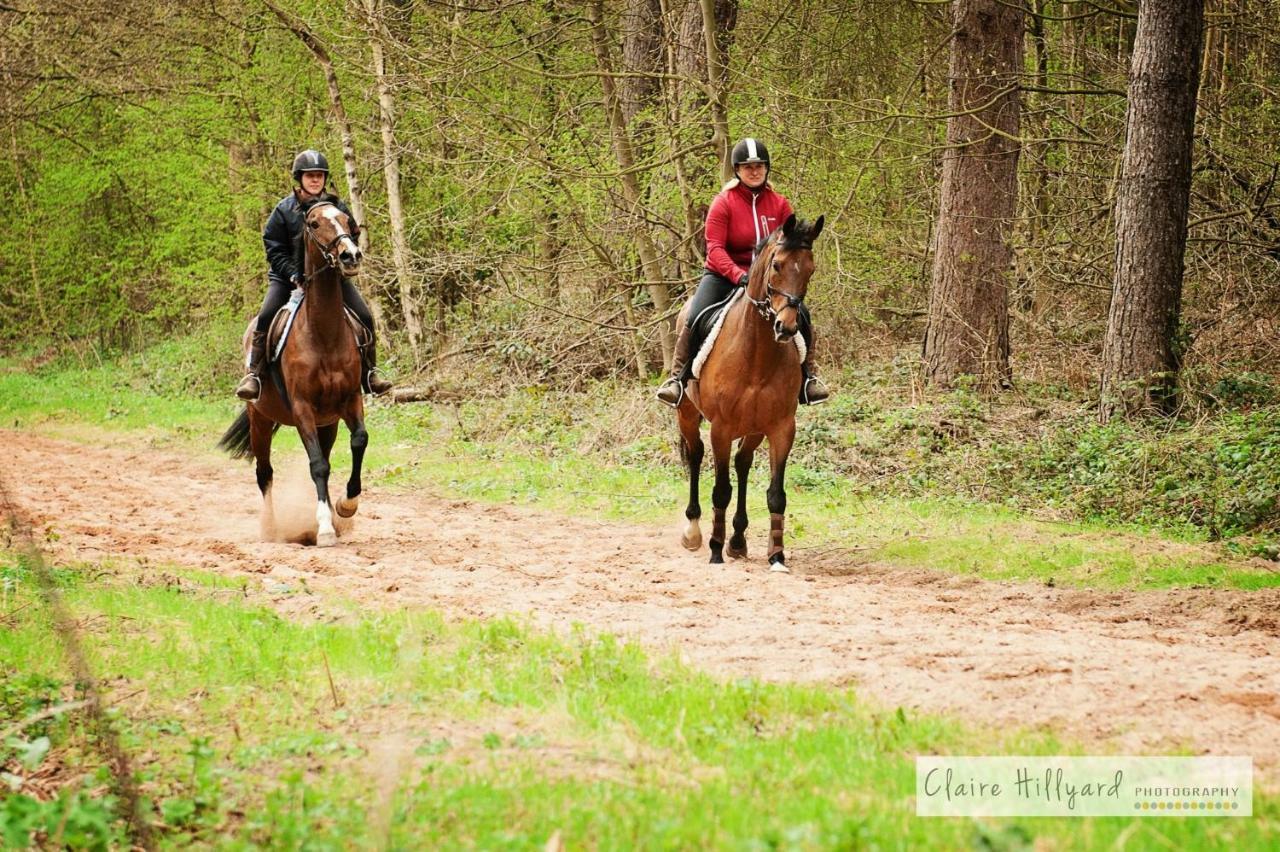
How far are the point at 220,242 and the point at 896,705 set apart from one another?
25.6m

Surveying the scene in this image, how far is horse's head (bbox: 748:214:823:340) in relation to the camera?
880 centimetres

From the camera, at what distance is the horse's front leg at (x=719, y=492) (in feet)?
33.5

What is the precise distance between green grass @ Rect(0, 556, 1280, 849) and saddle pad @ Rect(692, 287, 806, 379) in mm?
3931

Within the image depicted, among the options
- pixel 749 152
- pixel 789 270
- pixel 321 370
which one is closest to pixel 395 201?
pixel 321 370

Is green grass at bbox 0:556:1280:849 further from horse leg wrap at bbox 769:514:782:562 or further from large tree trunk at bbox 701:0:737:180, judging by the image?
large tree trunk at bbox 701:0:737:180

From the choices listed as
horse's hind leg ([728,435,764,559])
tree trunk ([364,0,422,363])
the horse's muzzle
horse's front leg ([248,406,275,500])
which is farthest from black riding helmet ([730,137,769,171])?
tree trunk ([364,0,422,363])

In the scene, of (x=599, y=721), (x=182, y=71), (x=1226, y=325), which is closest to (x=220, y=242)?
(x=182, y=71)

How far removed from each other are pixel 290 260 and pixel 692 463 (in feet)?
14.4

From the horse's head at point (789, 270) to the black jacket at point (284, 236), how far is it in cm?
431

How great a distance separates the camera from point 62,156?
31094 mm

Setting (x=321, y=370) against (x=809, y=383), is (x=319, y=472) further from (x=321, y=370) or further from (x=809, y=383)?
(x=809, y=383)

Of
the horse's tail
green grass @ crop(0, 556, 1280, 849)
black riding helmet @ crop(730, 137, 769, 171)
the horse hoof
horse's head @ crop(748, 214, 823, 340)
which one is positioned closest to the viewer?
green grass @ crop(0, 556, 1280, 849)

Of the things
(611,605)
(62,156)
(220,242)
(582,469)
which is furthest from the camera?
(62,156)

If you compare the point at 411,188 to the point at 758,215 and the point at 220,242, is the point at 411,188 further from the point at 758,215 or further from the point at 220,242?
the point at 758,215
